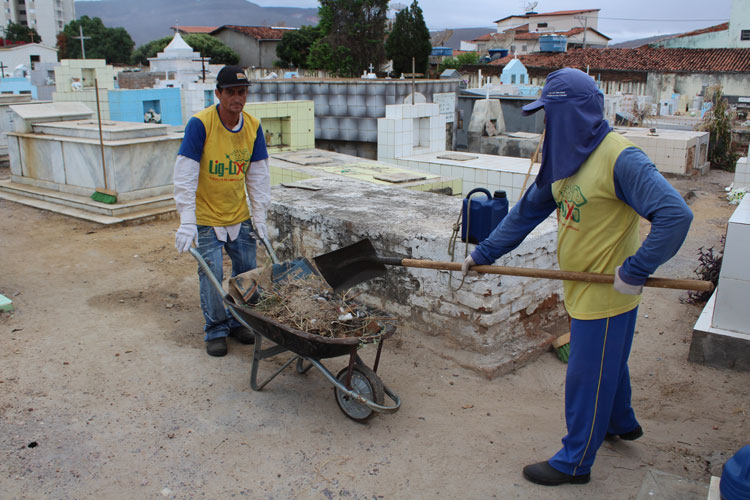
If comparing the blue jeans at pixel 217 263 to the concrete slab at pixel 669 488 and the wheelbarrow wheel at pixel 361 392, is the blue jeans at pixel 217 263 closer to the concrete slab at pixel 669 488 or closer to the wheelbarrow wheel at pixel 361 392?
the wheelbarrow wheel at pixel 361 392

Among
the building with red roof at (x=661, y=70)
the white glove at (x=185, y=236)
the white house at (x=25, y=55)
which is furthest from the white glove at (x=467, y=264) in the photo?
the white house at (x=25, y=55)

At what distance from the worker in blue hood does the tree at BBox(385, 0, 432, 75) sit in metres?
36.9

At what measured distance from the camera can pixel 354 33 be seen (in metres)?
37.2

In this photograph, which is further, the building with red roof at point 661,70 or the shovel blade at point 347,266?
the building with red roof at point 661,70

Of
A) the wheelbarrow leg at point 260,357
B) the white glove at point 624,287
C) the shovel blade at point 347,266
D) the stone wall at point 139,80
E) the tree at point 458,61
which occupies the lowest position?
the wheelbarrow leg at point 260,357

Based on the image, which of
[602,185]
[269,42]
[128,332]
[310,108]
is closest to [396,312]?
[128,332]

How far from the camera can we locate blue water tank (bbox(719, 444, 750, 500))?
2.19m

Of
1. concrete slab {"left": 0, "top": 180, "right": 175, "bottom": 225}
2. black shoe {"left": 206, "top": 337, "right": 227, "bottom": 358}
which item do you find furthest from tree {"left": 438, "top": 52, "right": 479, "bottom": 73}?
black shoe {"left": 206, "top": 337, "right": 227, "bottom": 358}

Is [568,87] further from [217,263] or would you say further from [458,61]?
[458,61]

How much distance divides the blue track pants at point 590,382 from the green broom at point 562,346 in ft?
5.35

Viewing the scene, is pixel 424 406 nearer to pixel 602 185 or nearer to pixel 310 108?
pixel 602 185

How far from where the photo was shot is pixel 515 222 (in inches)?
125

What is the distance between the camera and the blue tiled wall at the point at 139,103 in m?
19.9

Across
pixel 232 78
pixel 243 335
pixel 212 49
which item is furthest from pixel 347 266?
pixel 212 49
